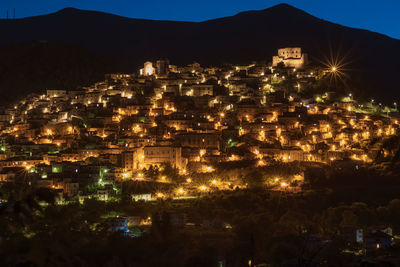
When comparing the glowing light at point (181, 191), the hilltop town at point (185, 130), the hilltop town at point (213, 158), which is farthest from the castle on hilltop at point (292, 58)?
the glowing light at point (181, 191)

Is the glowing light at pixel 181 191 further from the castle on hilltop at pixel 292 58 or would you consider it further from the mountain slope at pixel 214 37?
the mountain slope at pixel 214 37

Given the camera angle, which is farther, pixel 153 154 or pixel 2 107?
pixel 2 107

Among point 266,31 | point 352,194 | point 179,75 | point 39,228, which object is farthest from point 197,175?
point 266,31

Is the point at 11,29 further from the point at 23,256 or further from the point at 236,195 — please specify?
the point at 23,256

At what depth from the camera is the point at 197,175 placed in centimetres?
3919

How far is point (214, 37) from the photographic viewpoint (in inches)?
5241

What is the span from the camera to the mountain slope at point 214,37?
103500mm

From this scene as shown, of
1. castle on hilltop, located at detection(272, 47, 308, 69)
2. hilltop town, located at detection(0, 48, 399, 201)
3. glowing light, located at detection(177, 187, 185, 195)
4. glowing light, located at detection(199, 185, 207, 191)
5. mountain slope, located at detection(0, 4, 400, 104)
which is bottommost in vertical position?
glowing light, located at detection(177, 187, 185, 195)

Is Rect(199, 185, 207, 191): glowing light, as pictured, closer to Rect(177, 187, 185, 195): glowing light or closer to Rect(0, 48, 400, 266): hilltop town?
Rect(0, 48, 400, 266): hilltop town

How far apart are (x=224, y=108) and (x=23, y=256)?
147ft

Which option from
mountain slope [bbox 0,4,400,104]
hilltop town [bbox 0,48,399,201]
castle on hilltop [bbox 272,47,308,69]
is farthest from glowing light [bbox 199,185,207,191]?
mountain slope [bbox 0,4,400,104]

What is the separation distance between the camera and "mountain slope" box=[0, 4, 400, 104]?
103500mm

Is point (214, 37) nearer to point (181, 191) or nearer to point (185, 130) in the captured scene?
point (185, 130)

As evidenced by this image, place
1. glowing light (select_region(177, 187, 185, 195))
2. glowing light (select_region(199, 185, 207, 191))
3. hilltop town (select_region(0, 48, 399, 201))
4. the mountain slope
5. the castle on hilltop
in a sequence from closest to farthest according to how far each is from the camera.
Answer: glowing light (select_region(177, 187, 185, 195)), glowing light (select_region(199, 185, 207, 191)), hilltop town (select_region(0, 48, 399, 201)), the castle on hilltop, the mountain slope
